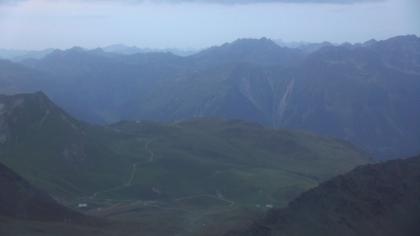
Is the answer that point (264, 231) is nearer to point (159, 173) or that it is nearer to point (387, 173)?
point (387, 173)

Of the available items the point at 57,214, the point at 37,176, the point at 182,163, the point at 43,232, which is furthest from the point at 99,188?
the point at 43,232

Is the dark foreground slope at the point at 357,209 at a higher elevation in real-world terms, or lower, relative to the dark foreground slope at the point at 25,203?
higher

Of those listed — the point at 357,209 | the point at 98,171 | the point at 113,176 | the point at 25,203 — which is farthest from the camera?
the point at 98,171

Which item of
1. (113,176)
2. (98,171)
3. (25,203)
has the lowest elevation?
(113,176)

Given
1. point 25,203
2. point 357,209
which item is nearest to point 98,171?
point 25,203

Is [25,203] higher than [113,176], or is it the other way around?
[25,203]

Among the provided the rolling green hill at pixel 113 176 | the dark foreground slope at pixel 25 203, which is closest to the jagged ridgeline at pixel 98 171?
the rolling green hill at pixel 113 176

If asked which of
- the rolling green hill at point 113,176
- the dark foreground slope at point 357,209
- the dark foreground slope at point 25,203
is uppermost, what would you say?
the dark foreground slope at point 357,209

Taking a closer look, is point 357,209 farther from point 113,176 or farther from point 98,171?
point 98,171

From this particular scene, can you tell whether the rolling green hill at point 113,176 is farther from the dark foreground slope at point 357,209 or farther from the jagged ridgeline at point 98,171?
the dark foreground slope at point 357,209
